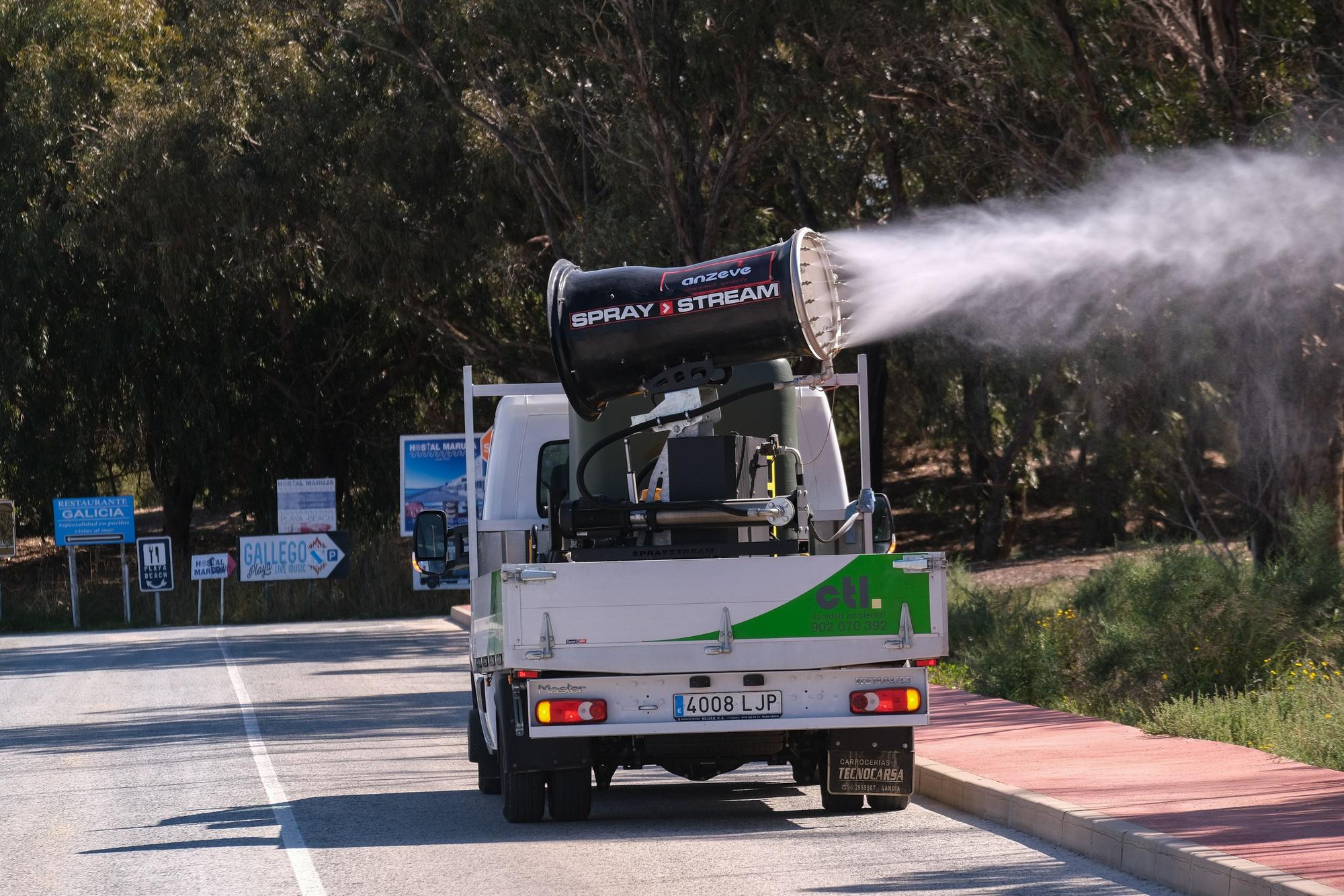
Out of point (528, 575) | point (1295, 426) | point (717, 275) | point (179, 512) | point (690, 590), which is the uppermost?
point (717, 275)

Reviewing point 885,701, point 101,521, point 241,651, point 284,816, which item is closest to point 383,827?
point 284,816

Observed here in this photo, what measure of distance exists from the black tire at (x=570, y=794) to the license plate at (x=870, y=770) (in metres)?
1.32

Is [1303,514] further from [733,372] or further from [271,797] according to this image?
[271,797]

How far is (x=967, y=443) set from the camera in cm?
3209

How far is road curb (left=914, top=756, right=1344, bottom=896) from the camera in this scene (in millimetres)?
6414

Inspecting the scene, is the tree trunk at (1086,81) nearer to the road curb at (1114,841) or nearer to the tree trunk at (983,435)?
the road curb at (1114,841)

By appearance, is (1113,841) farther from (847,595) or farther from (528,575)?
(528,575)

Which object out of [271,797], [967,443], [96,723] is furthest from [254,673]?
[967,443]

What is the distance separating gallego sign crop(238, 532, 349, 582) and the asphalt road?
1730 centimetres

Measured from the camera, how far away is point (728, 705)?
27.9 feet

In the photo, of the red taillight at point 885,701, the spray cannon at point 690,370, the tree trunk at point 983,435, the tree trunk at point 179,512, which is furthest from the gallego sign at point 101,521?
the red taillight at point 885,701

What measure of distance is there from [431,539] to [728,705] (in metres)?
2.66

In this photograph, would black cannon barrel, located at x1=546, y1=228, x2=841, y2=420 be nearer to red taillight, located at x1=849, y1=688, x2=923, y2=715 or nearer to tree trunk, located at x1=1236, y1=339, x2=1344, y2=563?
red taillight, located at x1=849, y1=688, x2=923, y2=715

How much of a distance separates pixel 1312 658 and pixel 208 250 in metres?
24.2
